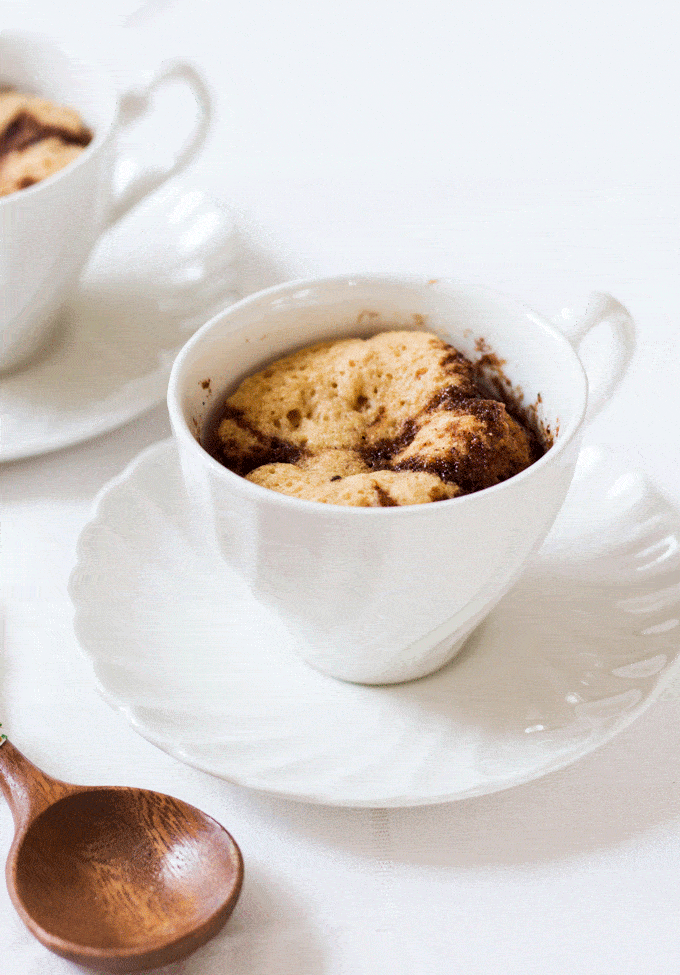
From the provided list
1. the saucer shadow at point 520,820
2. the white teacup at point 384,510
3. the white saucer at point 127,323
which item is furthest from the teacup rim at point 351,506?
the white saucer at point 127,323

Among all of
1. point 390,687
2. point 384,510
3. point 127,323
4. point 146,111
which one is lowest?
point 127,323

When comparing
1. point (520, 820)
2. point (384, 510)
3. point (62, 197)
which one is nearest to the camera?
point (384, 510)

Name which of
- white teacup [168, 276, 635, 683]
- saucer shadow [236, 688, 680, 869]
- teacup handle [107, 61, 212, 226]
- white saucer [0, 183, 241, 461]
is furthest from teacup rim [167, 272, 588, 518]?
teacup handle [107, 61, 212, 226]

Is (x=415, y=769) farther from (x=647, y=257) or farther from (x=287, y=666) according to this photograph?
(x=647, y=257)

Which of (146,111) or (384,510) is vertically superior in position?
(384,510)

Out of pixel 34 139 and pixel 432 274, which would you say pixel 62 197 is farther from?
pixel 432 274

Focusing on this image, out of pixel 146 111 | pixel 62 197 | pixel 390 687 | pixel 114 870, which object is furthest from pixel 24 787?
pixel 146 111
